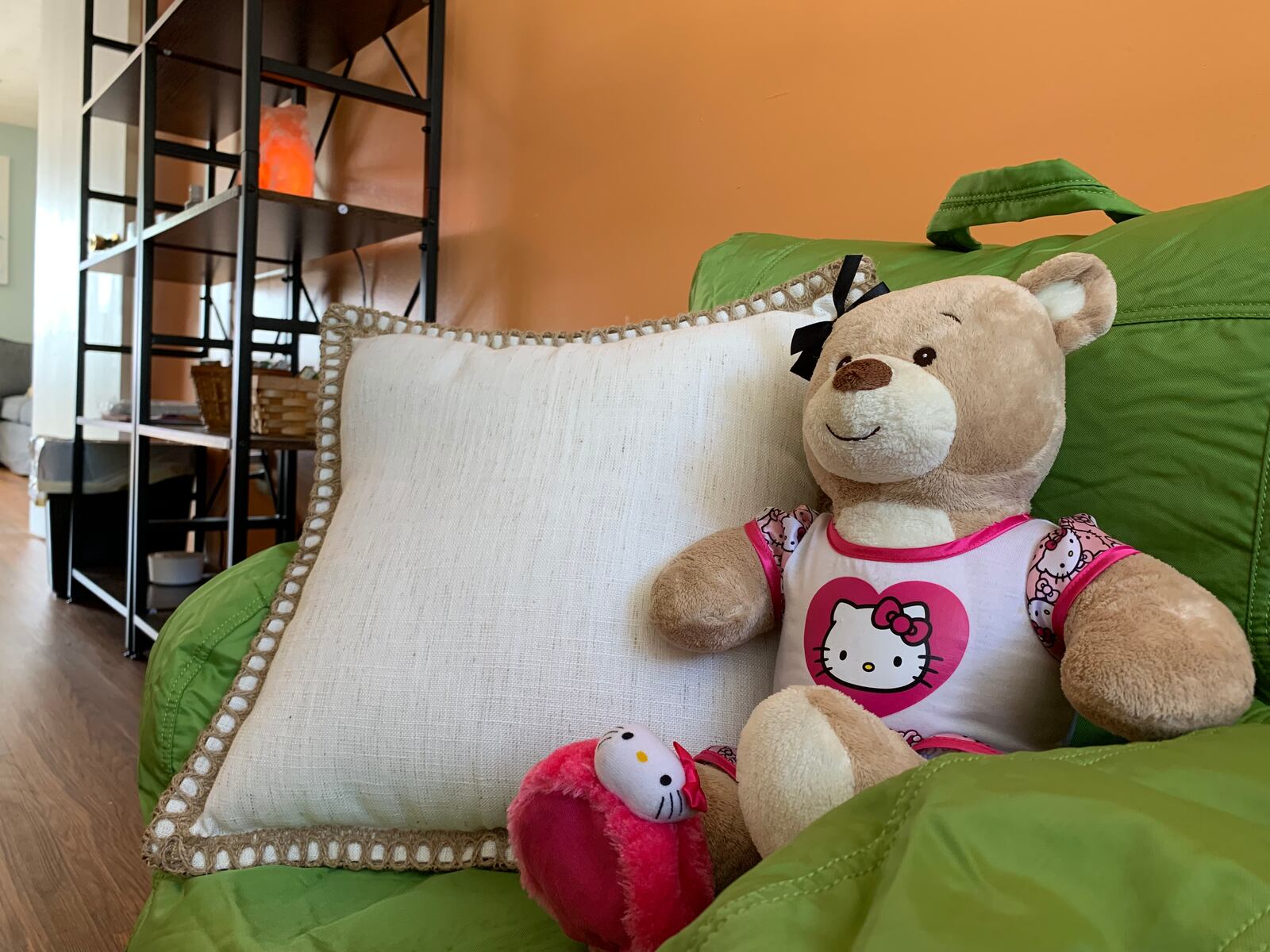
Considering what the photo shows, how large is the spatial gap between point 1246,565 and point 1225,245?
0.66 feet

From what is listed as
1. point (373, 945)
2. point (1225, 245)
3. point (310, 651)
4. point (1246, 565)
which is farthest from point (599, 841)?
point (1225, 245)

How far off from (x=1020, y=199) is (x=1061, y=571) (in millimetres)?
368

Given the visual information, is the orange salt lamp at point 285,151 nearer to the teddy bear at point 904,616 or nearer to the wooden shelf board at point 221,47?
the wooden shelf board at point 221,47

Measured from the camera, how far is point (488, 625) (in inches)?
25.1

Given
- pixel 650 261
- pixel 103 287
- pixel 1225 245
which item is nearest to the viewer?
pixel 1225 245

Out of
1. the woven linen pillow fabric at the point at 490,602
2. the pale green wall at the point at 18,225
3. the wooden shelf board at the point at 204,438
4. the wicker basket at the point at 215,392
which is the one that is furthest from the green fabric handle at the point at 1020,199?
the pale green wall at the point at 18,225

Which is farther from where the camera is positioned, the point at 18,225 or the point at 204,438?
the point at 18,225

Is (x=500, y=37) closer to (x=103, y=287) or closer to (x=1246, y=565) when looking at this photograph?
(x=1246, y=565)

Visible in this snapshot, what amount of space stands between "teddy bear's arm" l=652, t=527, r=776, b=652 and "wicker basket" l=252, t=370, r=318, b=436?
136 cm

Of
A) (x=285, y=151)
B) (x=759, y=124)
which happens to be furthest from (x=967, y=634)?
(x=285, y=151)

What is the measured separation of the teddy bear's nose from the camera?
0.54m

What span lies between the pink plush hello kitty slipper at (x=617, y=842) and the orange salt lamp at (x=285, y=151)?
1764 mm

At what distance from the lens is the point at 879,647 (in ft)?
1.82

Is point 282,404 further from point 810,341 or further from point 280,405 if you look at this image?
point 810,341
